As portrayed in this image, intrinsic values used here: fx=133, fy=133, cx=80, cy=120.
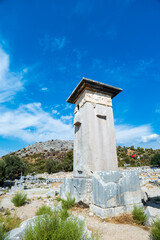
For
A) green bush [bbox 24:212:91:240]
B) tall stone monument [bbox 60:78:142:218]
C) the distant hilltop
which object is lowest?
green bush [bbox 24:212:91:240]

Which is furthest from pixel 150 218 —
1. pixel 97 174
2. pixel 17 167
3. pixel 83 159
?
pixel 17 167

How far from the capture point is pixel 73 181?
420 centimetres

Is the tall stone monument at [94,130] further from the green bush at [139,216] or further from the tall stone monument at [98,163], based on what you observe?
the green bush at [139,216]

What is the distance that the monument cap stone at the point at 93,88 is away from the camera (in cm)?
497

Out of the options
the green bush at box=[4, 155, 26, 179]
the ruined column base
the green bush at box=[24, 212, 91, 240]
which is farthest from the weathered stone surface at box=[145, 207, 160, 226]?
the green bush at box=[4, 155, 26, 179]

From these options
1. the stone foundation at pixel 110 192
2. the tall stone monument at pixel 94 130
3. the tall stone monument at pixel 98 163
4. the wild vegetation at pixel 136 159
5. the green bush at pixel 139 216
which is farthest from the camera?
the wild vegetation at pixel 136 159

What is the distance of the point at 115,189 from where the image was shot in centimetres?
325

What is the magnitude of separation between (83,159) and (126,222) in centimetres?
192

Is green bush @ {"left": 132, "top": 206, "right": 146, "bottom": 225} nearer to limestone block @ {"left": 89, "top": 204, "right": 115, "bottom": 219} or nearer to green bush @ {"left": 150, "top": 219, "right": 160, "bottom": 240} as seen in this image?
limestone block @ {"left": 89, "top": 204, "right": 115, "bottom": 219}

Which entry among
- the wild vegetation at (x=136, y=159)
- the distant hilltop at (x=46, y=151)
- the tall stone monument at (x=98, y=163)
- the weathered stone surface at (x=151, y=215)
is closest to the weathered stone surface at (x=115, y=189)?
the tall stone monument at (x=98, y=163)

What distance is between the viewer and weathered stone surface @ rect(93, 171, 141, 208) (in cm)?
313

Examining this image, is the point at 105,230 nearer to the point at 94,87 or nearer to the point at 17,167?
the point at 94,87

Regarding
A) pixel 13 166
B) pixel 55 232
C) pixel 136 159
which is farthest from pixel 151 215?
pixel 136 159

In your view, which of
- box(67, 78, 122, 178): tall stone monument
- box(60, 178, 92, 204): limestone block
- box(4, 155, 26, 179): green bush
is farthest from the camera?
box(4, 155, 26, 179): green bush
